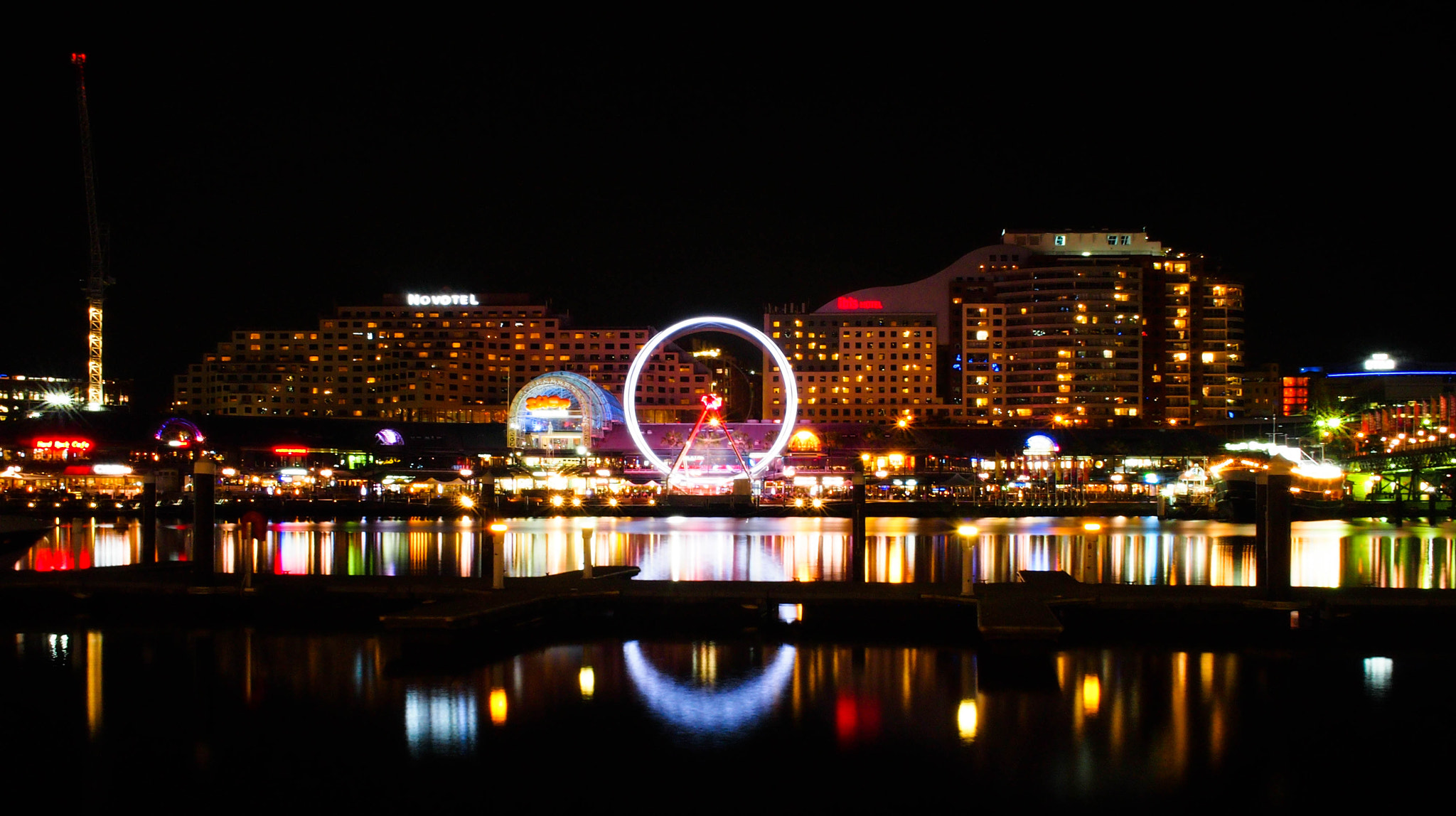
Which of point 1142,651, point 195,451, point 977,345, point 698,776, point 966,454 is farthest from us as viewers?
point 977,345

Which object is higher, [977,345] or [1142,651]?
[977,345]

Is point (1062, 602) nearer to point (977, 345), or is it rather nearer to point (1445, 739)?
point (1445, 739)

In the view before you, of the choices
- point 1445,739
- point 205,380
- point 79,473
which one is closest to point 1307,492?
point 1445,739

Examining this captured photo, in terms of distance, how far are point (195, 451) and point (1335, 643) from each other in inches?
3685

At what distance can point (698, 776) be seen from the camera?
18.5 metres

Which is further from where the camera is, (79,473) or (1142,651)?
(79,473)

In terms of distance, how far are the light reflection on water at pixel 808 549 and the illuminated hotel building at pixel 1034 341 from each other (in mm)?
66740

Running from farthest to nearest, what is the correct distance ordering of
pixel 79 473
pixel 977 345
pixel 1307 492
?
1. pixel 977 345
2. pixel 79 473
3. pixel 1307 492

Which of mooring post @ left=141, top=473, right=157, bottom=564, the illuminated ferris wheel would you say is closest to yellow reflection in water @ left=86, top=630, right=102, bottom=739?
mooring post @ left=141, top=473, right=157, bottom=564

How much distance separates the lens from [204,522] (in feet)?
101

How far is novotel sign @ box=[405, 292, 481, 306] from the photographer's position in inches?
6176

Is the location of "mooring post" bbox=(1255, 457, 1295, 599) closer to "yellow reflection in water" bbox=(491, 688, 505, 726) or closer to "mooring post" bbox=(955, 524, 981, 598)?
"mooring post" bbox=(955, 524, 981, 598)

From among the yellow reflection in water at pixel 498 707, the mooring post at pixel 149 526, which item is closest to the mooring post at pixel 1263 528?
the yellow reflection in water at pixel 498 707

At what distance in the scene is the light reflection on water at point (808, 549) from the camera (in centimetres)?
4031
